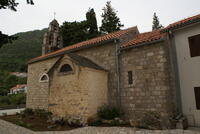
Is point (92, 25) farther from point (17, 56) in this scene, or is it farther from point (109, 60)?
point (17, 56)

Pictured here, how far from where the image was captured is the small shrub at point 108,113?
313 inches

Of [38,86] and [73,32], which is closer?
[38,86]

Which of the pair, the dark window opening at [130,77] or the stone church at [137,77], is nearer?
the stone church at [137,77]

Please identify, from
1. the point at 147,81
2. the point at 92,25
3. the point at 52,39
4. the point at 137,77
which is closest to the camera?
the point at 147,81

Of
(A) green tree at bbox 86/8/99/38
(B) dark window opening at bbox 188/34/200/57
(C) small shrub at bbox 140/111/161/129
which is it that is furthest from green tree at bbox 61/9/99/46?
(C) small shrub at bbox 140/111/161/129

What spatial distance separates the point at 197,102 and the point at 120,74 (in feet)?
13.7

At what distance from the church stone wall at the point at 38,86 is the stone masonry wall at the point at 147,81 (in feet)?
22.9

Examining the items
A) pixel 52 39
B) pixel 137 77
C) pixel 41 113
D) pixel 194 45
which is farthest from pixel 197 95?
pixel 52 39

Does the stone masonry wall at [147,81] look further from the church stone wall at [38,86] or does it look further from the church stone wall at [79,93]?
the church stone wall at [38,86]

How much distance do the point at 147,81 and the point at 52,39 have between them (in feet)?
46.8

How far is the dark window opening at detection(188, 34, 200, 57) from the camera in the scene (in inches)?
278

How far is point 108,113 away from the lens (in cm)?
799

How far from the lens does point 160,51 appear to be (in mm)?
7598

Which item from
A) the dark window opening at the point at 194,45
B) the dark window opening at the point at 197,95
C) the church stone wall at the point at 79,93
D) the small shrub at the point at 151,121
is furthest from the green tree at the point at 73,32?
the dark window opening at the point at 197,95
